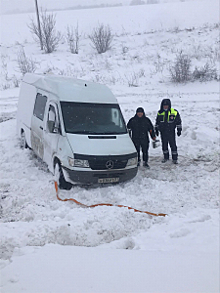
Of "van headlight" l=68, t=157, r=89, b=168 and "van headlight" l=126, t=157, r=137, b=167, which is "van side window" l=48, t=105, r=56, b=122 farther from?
"van headlight" l=126, t=157, r=137, b=167

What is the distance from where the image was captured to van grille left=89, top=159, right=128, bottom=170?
5.83m

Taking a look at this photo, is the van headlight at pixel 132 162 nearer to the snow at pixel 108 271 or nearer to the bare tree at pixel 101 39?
the snow at pixel 108 271

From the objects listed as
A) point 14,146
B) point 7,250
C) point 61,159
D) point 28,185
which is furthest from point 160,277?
point 14,146

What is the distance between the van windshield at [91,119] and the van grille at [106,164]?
2.69ft

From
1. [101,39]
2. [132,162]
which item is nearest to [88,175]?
[132,162]

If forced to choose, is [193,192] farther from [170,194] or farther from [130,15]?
[130,15]

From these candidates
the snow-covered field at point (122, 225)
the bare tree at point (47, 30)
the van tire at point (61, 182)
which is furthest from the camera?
the bare tree at point (47, 30)

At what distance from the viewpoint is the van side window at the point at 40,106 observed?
287 inches

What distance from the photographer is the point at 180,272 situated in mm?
3215

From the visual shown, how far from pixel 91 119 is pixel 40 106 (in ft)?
5.63

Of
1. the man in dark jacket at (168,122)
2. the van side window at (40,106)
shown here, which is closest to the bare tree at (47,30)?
the van side window at (40,106)

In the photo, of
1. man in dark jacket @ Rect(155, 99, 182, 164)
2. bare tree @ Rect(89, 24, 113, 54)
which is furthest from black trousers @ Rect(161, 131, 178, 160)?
bare tree @ Rect(89, 24, 113, 54)

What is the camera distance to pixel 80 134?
622 cm

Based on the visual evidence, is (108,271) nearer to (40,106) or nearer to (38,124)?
(38,124)
